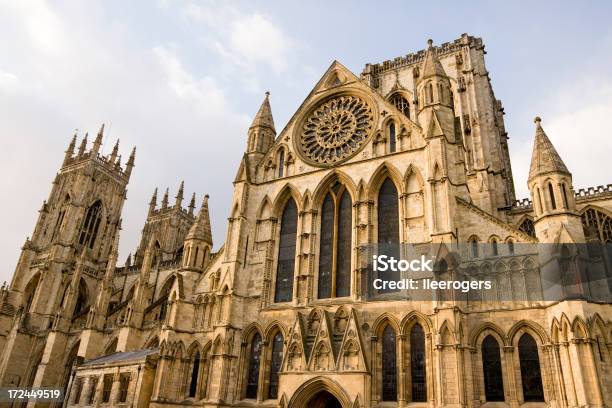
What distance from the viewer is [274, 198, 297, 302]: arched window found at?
2267cm

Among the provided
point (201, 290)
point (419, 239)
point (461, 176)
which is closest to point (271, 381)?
point (201, 290)

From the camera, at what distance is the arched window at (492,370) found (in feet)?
53.7

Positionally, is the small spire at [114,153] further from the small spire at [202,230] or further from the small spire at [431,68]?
the small spire at [431,68]

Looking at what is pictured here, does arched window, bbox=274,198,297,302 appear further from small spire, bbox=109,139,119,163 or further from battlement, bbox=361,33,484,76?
small spire, bbox=109,139,119,163

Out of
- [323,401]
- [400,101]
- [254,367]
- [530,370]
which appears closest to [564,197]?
[530,370]

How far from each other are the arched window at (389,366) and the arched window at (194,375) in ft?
29.5

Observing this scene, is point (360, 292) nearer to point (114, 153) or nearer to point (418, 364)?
point (418, 364)

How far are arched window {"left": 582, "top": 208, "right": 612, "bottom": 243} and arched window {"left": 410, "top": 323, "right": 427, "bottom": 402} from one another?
60.2ft

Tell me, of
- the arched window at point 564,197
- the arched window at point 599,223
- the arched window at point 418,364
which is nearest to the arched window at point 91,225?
the arched window at point 418,364

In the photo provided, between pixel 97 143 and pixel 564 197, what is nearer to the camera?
pixel 564 197

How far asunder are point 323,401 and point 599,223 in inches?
897

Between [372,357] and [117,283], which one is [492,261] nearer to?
[372,357]

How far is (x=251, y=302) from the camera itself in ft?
74.3

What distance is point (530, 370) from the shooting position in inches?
640
